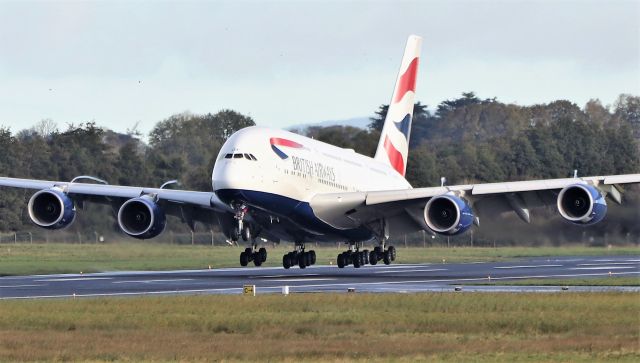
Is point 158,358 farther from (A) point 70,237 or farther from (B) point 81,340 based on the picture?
(A) point 70,237

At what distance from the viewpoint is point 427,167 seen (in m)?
72.0

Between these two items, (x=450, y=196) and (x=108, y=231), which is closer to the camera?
(x=450, y=196)

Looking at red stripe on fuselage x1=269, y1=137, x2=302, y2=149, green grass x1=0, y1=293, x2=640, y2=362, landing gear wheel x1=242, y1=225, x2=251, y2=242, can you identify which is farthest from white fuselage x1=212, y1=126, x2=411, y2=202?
green grass x1=0, y1=293, x2=640, y2=362

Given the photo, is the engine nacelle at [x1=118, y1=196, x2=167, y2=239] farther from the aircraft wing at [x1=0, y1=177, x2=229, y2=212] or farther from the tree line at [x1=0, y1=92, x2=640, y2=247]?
the tree line at [x1=0, y1=92, x2=640, y2=247]

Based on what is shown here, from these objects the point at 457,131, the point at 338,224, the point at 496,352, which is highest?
the point at 457,131

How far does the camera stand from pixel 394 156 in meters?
59.7

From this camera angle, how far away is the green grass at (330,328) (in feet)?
79.6

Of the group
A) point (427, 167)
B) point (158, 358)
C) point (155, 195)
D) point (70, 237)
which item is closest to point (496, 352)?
point (158, 358)

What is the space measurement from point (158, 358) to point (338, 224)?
26.1 meters

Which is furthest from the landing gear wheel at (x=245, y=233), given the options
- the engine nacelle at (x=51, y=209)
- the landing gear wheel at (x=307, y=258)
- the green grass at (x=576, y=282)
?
the green grass at (x=576, y=282)

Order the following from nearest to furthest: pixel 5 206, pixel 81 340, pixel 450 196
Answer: pixel 81 340 → pixel 450 196 → pixel 5 206

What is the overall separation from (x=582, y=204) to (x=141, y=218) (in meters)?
16.2

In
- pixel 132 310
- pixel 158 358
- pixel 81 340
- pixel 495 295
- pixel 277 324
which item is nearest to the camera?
pixel 158 358

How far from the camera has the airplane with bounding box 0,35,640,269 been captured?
44969mm
